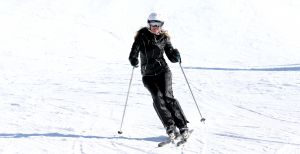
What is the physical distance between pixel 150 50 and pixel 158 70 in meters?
0.29

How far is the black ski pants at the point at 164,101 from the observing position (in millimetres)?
7536

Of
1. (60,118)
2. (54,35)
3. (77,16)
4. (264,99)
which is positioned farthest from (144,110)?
(77,16)

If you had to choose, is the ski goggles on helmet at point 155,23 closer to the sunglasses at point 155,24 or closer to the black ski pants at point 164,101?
the sunglasses at point 155,24

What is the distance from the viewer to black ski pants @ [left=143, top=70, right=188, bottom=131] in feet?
24.7

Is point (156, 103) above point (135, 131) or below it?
above

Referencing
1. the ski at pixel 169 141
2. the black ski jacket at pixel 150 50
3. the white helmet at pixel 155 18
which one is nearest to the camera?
the ski at pixel 169 141

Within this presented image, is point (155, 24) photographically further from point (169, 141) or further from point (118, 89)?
point (118, 89)

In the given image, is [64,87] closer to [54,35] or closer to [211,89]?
[211,89]

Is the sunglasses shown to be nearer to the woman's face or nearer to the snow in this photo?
the woman's face

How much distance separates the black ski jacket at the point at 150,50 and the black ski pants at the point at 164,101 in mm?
100

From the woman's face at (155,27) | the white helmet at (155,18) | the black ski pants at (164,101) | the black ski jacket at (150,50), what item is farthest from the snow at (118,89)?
the white helmet at (155,18)

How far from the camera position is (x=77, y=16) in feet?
127

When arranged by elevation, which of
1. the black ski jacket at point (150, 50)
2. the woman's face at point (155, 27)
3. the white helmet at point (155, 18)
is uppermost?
the white helmet at point (155, 18)

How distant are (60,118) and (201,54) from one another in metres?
23.3
